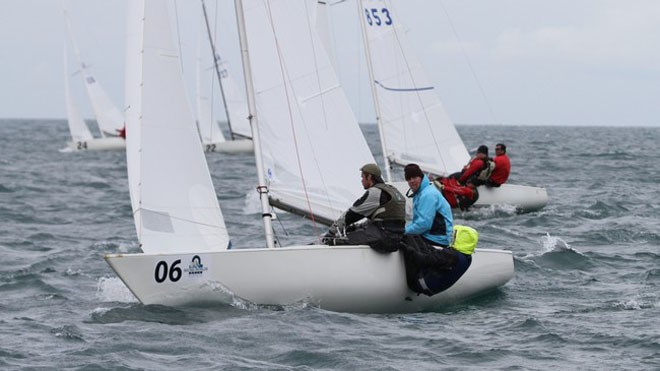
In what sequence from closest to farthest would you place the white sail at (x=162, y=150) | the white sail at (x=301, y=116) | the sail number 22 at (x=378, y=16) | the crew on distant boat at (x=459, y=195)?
the white sail at (x=162, y=150), the white sail at (x=301, y=116), the crew on distant boat at (x=459, y=195), the sail number 22 at (x=378, y=16)

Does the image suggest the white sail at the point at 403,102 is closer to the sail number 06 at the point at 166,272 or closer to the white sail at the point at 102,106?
the sail number 06 at the point at 166,272

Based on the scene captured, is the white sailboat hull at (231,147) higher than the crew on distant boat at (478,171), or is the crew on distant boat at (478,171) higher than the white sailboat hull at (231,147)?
the crew on distant boat at (478,171)

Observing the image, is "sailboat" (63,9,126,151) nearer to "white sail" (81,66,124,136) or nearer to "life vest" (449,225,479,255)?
"white sail" (81,66,124,136)

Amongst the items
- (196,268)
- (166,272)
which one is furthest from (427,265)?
(166,272)

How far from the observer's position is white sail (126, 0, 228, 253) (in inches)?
364

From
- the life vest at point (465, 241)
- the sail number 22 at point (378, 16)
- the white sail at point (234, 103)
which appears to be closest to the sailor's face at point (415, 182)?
the life vest at point (465, 241)

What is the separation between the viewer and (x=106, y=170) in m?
33.0

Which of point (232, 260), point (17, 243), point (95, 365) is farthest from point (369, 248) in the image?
point (17, 243)

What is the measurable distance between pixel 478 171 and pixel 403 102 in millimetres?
2670

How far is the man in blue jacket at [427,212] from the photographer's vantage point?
31.7 ft

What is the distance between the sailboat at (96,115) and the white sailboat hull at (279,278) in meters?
40.0

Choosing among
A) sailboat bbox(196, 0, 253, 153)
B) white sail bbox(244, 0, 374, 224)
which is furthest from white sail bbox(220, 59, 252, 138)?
white sail bbox(244, 0, 374, 224)

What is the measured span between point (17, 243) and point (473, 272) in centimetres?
701

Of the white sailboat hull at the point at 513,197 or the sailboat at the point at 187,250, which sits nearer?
the sailboat at the point at 187,250
